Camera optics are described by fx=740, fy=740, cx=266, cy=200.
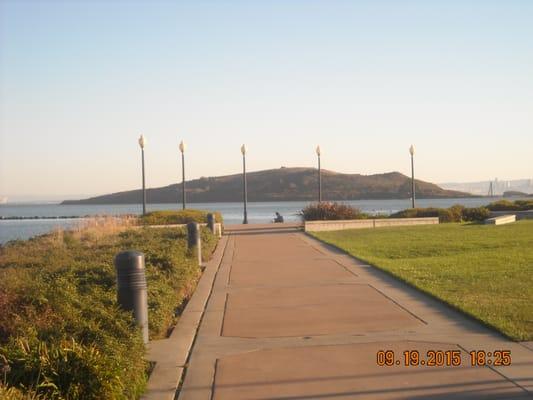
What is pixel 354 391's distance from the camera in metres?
6.95

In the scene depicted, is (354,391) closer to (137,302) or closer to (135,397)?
(135,397)

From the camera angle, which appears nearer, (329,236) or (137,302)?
(137,302)

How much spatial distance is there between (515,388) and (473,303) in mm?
4217

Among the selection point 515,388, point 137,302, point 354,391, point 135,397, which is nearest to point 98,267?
point 137,302

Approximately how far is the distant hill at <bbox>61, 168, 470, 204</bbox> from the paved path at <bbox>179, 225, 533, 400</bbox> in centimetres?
12669

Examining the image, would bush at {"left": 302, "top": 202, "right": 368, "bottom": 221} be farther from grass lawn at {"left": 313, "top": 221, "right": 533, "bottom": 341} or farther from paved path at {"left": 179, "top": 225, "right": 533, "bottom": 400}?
paved path at {"left": 179, "top": 225, "right": 533, "bottom": 400}

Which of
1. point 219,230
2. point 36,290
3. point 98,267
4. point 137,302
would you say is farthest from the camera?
point 219,230

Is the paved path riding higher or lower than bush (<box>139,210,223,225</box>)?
lower

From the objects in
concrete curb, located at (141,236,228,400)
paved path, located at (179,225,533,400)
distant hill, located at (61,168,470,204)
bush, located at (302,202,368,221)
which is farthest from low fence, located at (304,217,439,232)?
distant hill, located at (61,168,470,204)

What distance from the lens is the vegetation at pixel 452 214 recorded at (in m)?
39.3

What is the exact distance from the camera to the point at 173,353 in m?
8.69

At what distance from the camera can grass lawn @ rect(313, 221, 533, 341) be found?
10.4 meters
